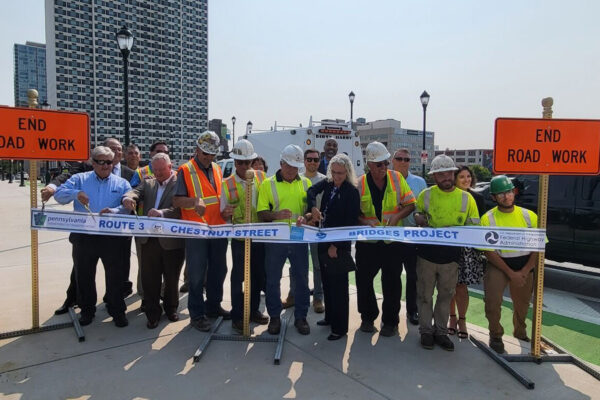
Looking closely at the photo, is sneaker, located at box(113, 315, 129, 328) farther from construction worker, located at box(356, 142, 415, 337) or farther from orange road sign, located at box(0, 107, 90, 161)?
construction worker, located at box(356, 142, 415, 337)

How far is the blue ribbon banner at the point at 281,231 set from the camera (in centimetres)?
381

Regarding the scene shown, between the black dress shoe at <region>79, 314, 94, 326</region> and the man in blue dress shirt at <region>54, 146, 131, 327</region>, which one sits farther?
the black dress shoe at <region>79, 314, 94, 326</region>

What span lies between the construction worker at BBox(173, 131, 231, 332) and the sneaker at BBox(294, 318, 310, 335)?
3.21 ft

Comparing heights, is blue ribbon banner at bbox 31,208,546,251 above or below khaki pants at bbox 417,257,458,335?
above

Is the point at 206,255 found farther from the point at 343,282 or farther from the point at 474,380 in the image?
the point at 474,380

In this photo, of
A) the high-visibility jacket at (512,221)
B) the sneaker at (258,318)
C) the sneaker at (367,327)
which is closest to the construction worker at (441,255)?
the high-visibility jacket at (512,221)

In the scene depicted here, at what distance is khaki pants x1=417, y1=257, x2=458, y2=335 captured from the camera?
3965mm

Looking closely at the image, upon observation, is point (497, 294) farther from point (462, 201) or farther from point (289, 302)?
point (289, 302)

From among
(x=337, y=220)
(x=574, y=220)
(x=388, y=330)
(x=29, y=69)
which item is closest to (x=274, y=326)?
(x=388, y=330)

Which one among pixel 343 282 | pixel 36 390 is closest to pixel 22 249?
pixel 36 390

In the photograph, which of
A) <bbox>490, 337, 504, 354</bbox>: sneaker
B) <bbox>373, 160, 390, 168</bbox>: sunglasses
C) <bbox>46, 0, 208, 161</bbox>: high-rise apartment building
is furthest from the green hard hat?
<bbox>46, 0, 208, 161</bbox>: high-rise apartment building

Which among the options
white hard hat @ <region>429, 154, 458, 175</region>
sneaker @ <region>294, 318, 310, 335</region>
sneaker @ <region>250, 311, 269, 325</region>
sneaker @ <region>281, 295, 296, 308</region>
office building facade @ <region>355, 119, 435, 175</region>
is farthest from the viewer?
office building facade @ <region>355, 119, 435, 175</region>

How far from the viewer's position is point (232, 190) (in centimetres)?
445

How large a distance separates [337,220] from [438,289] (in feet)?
3.97
